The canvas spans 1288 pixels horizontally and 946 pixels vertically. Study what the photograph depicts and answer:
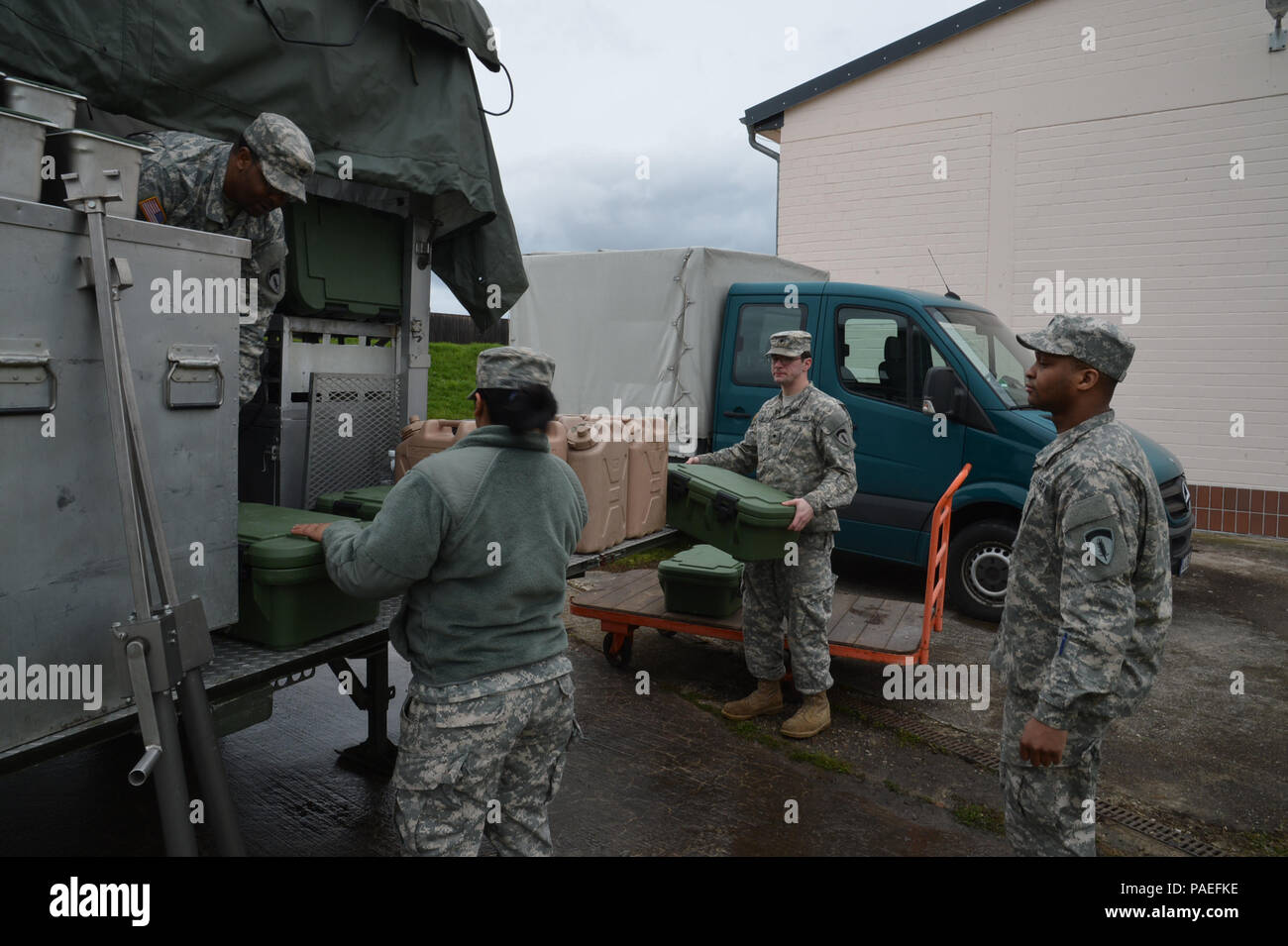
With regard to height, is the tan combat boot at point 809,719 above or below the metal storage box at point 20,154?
below

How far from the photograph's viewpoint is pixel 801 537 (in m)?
5.00

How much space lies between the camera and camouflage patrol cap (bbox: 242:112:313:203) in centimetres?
314

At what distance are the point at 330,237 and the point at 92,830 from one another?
8.75 ft

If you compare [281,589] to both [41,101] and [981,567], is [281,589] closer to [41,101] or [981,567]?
[41,101]

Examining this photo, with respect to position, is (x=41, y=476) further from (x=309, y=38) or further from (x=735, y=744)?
(x=735, y=744)

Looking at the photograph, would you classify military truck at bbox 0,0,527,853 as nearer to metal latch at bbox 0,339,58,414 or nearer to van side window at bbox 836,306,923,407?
metal latch at bbox 0,339,58,414

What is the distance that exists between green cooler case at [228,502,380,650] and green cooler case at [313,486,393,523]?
0.64 m

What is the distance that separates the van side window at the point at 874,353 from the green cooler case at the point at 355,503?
4.77 meters

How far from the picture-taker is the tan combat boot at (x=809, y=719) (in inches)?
200

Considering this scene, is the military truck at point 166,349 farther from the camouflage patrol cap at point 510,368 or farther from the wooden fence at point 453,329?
the wooden fence at point 453,329

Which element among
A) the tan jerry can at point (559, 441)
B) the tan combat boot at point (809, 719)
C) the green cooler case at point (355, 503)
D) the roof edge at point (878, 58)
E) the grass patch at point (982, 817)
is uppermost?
the roof edge at point (878, 58)

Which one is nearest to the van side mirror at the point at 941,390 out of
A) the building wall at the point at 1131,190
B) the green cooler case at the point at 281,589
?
the green cooler case at the point at 281,589

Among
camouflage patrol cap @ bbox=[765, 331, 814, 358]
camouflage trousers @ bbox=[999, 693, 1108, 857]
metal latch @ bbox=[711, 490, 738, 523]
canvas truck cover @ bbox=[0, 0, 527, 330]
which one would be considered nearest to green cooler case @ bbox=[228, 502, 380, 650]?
canvas truck cover @ bbox=[0, 0, 527, 330]
